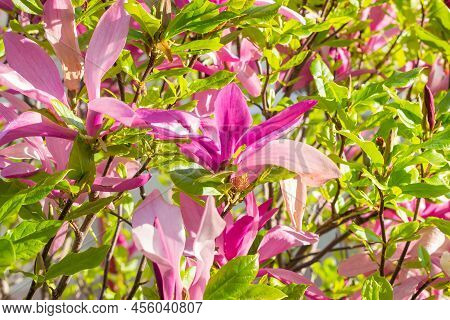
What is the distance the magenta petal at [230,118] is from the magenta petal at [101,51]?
0.11 metres

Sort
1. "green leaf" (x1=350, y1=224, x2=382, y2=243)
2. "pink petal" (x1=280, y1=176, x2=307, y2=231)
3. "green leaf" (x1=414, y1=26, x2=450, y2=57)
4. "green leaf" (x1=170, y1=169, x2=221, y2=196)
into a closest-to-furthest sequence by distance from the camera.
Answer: "green leaf" (x1=170, y1=169, x2=221, y2=196) < "pink petal" (x1=280, y1=176, x2=307, y2=231) < "green leaf" (x1=350, y1=224, x2=382, y2=243) < "green leaf" (x1=414, y1=26, x2=450, y2=57)

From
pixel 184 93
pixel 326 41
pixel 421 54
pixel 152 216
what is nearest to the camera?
pixel 152 216

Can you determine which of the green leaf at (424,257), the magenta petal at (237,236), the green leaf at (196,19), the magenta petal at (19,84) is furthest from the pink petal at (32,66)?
the green leaf at (424,257)

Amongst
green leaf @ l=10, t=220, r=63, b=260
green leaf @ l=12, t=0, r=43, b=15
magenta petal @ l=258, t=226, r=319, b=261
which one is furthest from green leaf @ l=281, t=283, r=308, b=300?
green leaf @ l=12, t=0, r=43, b=15

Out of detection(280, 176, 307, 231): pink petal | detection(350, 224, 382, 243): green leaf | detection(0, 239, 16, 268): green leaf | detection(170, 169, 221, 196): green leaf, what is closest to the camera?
detection(0, 239, 16, 268): green leaf

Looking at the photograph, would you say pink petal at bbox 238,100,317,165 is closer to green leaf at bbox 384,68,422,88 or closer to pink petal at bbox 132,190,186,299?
pink petal at bbox 132,190,186,299

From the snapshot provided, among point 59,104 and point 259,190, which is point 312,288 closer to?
point 59,104

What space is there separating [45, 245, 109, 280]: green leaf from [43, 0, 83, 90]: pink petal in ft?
0.62

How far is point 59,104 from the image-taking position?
1.99 ft

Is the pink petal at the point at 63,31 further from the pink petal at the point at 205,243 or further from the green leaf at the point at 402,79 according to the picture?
the green leaf at the point at 402,79

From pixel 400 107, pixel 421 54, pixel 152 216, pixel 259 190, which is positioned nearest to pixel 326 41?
pixel 421 54

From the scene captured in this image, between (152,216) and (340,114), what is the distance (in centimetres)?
32

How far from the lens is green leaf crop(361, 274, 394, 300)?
0.74 metres

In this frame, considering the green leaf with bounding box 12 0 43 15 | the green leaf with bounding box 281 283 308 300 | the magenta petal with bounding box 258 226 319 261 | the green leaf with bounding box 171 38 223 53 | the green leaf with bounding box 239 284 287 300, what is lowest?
the green leaf with bounding box 281 283 308 300
